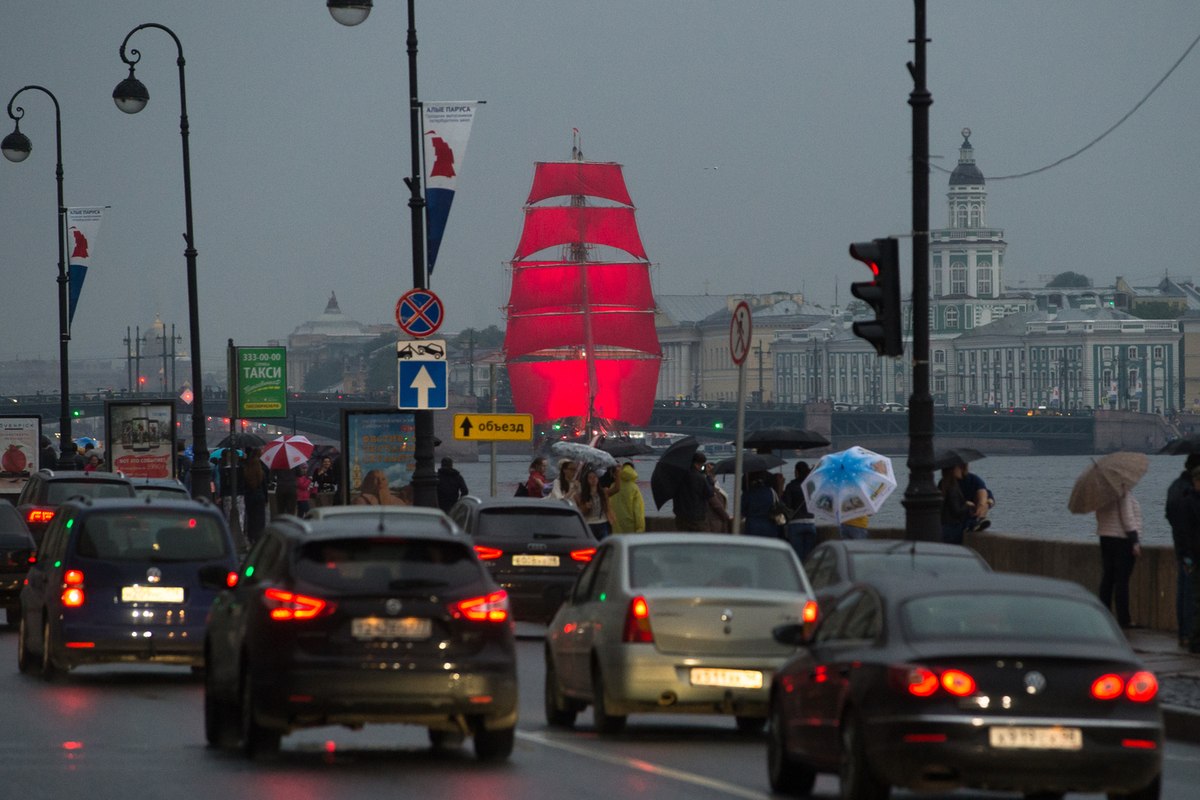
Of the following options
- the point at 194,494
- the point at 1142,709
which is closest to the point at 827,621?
the point at 1142,709

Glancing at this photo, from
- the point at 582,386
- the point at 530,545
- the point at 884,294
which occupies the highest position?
the point at 884,294

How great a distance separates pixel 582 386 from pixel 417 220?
7094 cm

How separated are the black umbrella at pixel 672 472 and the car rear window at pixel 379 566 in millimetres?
11953

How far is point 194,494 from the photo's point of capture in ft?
100

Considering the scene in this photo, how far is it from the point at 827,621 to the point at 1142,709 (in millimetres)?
1559

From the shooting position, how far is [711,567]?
11047mm

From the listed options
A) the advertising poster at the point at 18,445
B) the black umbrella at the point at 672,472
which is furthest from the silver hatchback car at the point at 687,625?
the advertising poster at the point at 18,445

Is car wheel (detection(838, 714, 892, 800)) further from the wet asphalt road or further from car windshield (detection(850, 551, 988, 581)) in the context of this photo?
car windshield (detection(850, 551, 988, 581))


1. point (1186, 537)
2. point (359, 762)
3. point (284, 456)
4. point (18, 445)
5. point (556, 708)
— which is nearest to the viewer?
point (359, 762)

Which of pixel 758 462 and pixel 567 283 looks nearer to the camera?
pixel 758 462

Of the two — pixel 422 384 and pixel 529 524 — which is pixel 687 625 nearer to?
pixel 529 524

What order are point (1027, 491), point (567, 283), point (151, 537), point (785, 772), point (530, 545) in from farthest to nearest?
point (1027, 491) < point (567, 283) < point (530, 545) < point (151, 537) < point (785, 772)

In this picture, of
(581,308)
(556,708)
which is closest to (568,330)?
(581,308)

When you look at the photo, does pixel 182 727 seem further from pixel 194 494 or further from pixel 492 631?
pixel 194 494
